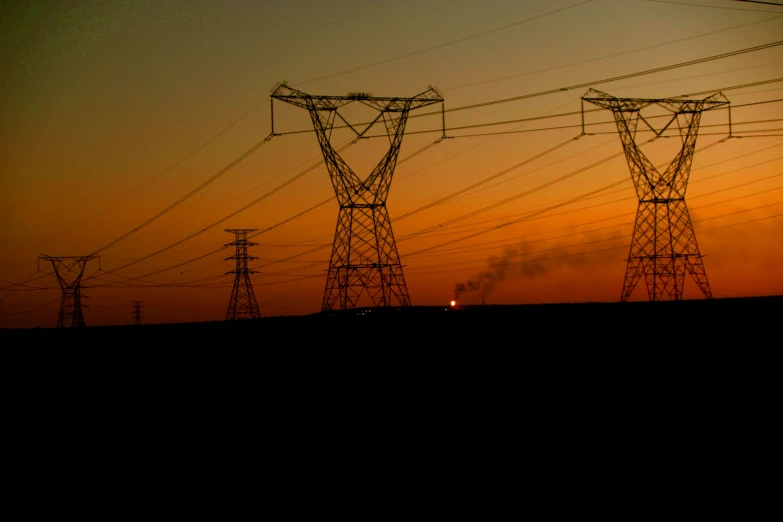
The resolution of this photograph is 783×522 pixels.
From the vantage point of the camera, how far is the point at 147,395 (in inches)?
520

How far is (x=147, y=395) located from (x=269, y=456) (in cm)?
441

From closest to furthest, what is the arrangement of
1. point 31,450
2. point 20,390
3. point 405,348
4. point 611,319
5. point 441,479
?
point 441,479
point 31,450
point 20,390
point 405,348
point 611,319

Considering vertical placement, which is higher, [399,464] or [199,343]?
[199,343]

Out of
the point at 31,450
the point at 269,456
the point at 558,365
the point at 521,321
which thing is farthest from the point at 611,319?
the point at 31,450

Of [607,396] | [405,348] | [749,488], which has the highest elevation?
[405,348]

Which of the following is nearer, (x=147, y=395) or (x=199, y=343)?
(x=147, y=395)

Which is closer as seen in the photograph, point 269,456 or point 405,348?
point 269,456

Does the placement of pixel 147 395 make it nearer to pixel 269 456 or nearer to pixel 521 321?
pixel 269 456

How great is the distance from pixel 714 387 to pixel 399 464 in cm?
543

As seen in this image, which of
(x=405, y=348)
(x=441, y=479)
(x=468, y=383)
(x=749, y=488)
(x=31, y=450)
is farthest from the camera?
(x=405, y=348)

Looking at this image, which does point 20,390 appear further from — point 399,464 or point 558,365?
point 558,365

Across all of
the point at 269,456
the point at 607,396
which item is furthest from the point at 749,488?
the point at 269,456

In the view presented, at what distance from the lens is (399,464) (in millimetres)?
9234

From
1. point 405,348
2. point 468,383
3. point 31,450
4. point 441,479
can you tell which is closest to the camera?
point 441,479
